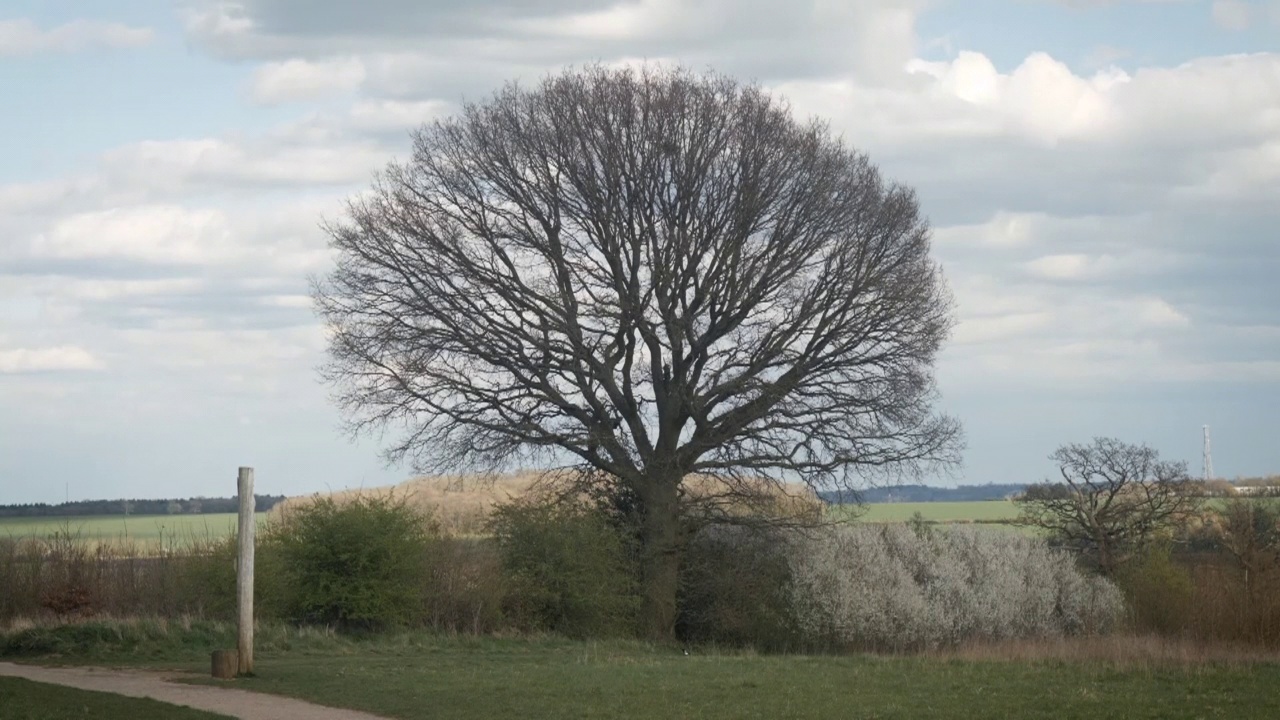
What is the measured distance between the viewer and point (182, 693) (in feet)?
56.0

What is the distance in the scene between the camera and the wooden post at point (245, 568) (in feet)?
62.2

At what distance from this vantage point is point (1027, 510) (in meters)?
41.2

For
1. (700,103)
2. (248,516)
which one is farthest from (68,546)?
(700,103)

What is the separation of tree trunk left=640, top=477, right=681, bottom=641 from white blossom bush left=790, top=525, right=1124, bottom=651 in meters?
3.26

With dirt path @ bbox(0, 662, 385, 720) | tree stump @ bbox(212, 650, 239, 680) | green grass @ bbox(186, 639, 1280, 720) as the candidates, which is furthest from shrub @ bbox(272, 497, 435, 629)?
tree stump @ bbox(212, 650, 239, 680)

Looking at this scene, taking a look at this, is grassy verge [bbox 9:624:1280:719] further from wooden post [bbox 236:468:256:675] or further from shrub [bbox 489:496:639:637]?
shrub [bbox 489:496:639:637]

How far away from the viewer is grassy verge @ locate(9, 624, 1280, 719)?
48.8 ft

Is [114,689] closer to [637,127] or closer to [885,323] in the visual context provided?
[637,127]

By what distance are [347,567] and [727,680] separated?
11808 mm

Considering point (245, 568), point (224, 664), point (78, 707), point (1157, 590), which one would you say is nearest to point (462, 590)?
point (245, 568)

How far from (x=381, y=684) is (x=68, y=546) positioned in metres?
14.3

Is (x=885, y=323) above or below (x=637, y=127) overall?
below

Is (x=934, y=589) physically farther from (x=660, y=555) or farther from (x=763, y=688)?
(x=763, y=688)

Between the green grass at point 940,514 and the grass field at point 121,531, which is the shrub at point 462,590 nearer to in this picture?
the grass field at point 121,531
